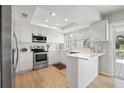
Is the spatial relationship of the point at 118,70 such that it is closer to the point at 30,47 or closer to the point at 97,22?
the point at 97,22

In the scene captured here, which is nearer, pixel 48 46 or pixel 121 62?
pixel 121 62

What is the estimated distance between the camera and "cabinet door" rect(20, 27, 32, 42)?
3.93m

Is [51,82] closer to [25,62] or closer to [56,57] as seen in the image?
[25,62]

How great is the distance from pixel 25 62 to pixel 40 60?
0.76m

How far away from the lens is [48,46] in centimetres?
535

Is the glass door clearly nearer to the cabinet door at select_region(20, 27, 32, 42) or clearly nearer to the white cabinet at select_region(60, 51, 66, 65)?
the white cabinet at select_region(60, 51, 66, 65)

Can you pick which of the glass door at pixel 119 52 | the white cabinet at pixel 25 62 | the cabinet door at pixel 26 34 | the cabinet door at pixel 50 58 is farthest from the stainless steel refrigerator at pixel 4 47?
the cabinet door at pixel 50 58

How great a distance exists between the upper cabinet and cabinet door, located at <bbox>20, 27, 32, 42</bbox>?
9.29 feet

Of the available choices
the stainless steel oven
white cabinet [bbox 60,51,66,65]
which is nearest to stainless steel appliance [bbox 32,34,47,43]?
the stainless steel oven

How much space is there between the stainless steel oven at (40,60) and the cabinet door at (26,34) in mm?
766

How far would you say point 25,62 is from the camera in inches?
153

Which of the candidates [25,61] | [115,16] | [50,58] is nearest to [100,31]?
[115,16]

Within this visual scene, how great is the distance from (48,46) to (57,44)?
0.78 metres
